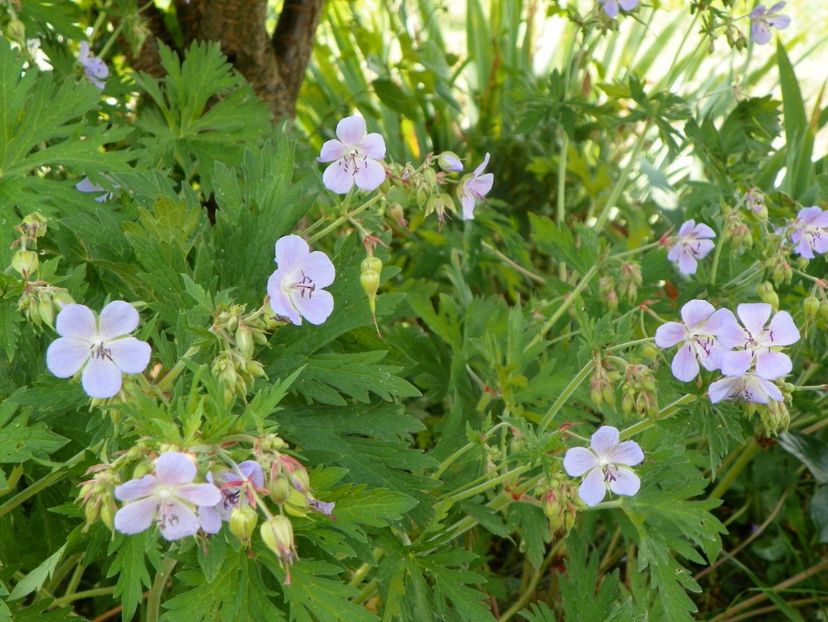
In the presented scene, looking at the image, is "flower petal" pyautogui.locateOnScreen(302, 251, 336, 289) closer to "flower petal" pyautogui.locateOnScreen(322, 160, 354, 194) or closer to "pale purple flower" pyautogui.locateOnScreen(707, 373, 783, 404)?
"flower petal" pyautogui.locateOnScreen(322, 160, 354, 194)

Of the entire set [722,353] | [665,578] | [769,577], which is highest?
[722,353]

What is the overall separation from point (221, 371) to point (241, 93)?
97cm

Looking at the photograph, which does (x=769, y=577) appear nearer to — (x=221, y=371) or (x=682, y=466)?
(x=682, y=466)

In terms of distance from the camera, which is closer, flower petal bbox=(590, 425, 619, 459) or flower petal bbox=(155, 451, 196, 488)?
flower petal bbox=(155, 451, 196, 488)

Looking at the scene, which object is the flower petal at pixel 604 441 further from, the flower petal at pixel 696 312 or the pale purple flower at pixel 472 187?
the pale purple flower at pixel 472 187

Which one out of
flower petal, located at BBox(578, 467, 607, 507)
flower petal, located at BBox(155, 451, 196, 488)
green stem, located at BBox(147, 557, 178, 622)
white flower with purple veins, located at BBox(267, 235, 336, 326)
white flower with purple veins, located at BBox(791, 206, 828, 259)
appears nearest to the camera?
flower petal, located at BBox(155, 451, 196, 488)

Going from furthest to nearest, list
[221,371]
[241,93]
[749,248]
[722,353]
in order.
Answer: [241,93]
[749,248]
[722,353]
[221,371]

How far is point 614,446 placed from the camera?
3.98ft

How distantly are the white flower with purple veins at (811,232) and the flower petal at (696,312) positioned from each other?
0.41 m

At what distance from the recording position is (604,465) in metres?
1.22

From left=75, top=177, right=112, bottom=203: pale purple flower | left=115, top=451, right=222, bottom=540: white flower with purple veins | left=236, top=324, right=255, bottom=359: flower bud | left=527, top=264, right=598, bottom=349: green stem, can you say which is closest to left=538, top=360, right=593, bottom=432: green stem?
left=527, top=264, right=598, bottom=349: green stem

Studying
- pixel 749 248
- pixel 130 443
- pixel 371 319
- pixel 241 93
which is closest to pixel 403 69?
pixel 241 93

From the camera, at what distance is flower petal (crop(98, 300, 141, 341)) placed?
1018 millimetres

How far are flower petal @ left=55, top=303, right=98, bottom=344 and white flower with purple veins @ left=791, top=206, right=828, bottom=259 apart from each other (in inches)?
41.0
